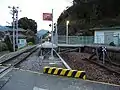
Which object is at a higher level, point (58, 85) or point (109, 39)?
point (109, 39)

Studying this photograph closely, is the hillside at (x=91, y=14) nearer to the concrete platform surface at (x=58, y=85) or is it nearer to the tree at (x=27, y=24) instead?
the tree at (x=27, y=24)

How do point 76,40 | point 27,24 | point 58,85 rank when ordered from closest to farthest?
point 58,85
point 76,40
point 27,24

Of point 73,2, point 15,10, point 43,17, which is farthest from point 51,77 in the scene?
point 73,2

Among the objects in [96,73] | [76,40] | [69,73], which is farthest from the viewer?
[76,40]

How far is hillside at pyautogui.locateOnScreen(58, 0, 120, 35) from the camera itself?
65.2 m

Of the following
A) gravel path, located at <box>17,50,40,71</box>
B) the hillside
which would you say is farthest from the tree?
gravel path, located at <box>17,50,40,71</box>

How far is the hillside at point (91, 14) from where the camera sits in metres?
65.2

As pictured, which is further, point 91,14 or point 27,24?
point 27,24

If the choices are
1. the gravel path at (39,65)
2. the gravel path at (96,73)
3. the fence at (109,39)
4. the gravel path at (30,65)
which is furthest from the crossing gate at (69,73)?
the fence at (109,39)

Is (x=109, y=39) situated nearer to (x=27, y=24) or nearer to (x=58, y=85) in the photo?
(x=58, y=85)

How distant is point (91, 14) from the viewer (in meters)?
74.2

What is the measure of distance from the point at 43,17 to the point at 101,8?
51.2 meters

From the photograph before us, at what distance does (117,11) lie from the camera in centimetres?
6675

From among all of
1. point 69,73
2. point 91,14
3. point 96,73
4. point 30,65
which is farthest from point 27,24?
point 69,73
